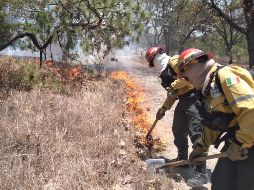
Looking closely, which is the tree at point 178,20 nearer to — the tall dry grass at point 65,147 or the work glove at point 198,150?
the tall dry grass at point 65,147

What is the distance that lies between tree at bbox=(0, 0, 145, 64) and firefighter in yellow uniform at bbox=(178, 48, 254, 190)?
22.0ft

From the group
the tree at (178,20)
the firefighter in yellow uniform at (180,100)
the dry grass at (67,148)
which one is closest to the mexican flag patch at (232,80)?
the dry grass at (67,148)

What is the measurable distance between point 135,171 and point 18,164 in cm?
123

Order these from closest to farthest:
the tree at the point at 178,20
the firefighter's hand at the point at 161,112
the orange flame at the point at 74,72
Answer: the firefighter's hand at the point at 161,112, the orange flame at the point at 74,72, the tree at the point at 178,20

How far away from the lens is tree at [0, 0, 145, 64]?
989cm

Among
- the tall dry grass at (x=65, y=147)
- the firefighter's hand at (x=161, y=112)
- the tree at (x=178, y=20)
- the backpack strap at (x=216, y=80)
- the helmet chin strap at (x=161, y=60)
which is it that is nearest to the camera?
the backpack strap at (x=216, y=80)

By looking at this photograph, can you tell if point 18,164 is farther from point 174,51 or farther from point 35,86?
point 174,51

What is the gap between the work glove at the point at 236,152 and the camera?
2965mm

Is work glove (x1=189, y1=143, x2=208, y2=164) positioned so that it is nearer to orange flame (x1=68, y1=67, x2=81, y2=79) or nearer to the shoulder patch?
the shoulder patch

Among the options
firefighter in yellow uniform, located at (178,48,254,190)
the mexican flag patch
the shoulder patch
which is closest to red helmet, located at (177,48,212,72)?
firefighter in yellow uniform, located at (178,48,254,190)

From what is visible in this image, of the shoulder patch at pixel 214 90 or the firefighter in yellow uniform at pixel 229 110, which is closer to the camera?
the firefighter in yellow uniform at pixel 229 110

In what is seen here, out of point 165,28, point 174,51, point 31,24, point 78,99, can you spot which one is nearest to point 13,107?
point 78,99

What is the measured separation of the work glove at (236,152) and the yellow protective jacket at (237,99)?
4 cm

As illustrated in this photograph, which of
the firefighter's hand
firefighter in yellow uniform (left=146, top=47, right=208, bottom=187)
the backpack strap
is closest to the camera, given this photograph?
the backpack strap
